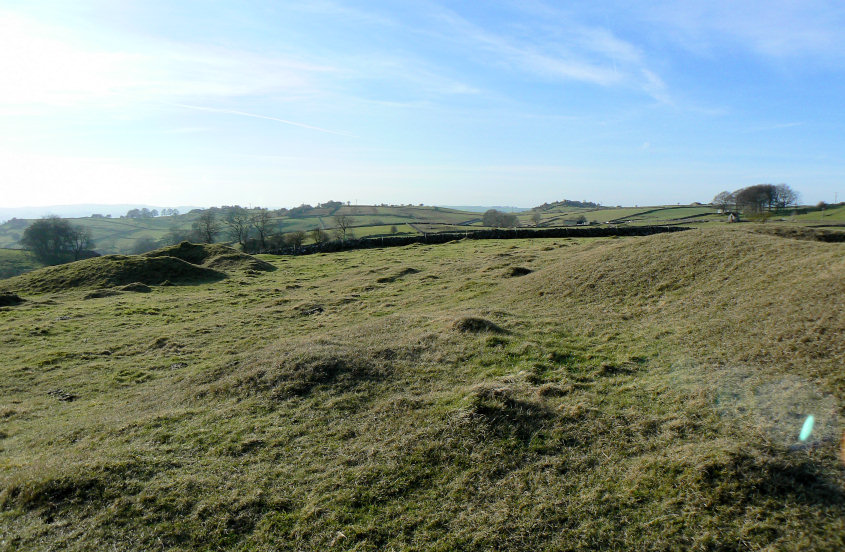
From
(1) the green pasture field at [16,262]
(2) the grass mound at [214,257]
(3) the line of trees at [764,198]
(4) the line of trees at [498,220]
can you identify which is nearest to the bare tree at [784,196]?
(3) the line of trees at [764,198]

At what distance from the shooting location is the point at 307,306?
25.7 m

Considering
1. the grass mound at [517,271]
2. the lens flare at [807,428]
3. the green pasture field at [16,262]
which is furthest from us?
the green pasture field at [16,262]

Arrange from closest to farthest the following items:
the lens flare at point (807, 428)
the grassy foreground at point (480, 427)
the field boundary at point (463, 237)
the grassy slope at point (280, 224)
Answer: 1. the grassy foreground at point (480, 427)
2. the lens flare at point (807, 428)
3. the field boundary at point (463, 237)
4. the grassy slope at point (280, 224)

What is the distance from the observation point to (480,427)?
9297 mm

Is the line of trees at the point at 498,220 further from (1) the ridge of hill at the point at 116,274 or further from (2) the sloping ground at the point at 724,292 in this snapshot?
(2) the sloping ground at the point at 724,292

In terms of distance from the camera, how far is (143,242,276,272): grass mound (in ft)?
149

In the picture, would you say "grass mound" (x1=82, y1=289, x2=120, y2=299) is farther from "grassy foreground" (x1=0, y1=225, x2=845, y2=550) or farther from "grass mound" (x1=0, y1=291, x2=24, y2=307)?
"grassy foreground" (x1=0, y1=225, x2=845, y2=550)

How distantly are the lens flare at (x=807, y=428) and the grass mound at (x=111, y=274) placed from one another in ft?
136

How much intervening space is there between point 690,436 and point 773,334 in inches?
219

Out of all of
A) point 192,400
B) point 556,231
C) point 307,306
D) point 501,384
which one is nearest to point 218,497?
point 192,400

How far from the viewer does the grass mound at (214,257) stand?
45.6m

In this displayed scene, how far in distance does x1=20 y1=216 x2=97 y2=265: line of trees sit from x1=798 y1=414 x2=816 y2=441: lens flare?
384 ft

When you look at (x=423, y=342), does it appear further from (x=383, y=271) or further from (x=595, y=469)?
(x=383, y=271)

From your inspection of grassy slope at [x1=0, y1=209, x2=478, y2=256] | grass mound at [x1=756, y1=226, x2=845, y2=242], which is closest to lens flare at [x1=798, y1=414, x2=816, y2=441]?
Answer: grass mound at [x1=756, y1=226, x2=845, y2=242]
